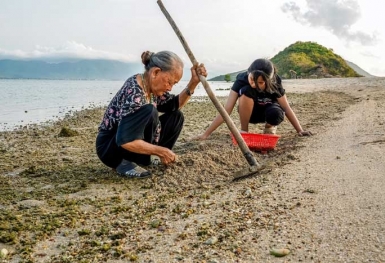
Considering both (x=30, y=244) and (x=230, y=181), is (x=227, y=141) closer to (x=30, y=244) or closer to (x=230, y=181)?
(x=230, y=181)

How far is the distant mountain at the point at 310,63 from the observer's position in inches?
1275

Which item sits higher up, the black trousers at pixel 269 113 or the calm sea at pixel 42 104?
the black trousers at pixel 269 113

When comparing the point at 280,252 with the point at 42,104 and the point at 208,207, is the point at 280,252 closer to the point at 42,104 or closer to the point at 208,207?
the point at 208,207

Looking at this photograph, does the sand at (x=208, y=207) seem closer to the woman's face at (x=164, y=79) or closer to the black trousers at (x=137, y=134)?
the black trousers at (x=137, y=134)

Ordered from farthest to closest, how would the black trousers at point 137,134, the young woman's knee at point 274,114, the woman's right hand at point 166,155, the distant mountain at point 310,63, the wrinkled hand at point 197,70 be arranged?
the distant mountain at point 310,63
the young woman's knee at point 274,114
the wrinkled hand at point 197,70
the woman's right hand at point 166,155
the black trousers at point 137,134

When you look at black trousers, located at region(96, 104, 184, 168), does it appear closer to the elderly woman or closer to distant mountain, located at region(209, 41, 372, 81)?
the elderly woman

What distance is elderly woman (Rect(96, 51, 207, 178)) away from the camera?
3.58 metres

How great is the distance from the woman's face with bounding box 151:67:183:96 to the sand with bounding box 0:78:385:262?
76cm

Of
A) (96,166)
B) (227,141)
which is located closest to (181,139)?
(227,141)

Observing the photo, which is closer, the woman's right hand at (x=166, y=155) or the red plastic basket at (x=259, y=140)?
the woman's right hand at (x=166, y=155)

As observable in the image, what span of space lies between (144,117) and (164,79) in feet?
1.22

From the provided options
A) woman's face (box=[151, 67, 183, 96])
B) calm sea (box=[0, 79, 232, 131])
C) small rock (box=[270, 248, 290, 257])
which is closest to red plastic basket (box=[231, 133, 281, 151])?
woman's face (box=[151, 67, 183, 96])

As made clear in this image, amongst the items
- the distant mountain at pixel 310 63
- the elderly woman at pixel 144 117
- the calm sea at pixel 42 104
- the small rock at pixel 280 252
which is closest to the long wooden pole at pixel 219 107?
the elderly woman at pixel 144 117

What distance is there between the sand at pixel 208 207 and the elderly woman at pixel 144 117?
0.65 feet
